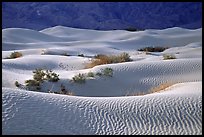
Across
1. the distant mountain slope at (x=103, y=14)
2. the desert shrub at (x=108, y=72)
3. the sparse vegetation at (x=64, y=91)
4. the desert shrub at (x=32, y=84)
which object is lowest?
the sparse vegetation at (x=64, y=91)

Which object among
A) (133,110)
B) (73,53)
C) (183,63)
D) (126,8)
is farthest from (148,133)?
(126,8)

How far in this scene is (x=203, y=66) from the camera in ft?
38.8

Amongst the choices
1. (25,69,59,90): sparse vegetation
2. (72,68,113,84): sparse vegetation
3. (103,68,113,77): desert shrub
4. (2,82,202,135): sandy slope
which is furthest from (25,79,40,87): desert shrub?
(2,82,202,135): sandy slope

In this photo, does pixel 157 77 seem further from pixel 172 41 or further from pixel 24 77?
pixel 172 41

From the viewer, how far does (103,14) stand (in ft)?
247

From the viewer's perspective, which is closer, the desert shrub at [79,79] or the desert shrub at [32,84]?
the desert shrub at [32,84]

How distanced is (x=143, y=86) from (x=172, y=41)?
72.7 ft

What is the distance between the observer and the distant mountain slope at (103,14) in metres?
69.8

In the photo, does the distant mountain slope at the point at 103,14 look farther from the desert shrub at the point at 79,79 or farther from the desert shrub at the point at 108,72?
the desert shrub at the point at 79,79

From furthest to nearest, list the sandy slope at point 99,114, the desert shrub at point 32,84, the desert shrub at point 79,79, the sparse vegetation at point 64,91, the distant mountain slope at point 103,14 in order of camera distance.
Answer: the distant mountain slope at point 103,14 → the desert shrub at point 79,79 → the desert shrub at point 32,84 → the sparse vegetation at point 64,91 → the sandy slope at point 99,114

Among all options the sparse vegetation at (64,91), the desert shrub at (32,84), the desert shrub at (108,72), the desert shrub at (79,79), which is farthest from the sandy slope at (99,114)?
the desert shrub at (108,72)

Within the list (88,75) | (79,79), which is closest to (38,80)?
(79,79)

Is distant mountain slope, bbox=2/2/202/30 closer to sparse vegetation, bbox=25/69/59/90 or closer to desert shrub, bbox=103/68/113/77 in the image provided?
desert shrub, bbox=103/68/113/77

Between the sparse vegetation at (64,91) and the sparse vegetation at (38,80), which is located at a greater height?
the sparse vegetation at (38,80)
